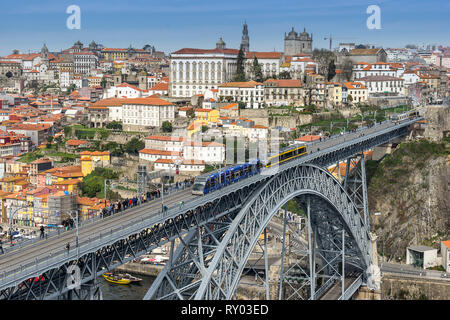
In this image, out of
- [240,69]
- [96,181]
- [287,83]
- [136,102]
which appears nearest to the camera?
[96,181]

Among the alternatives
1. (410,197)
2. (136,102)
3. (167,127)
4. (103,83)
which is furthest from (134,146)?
(103,83)

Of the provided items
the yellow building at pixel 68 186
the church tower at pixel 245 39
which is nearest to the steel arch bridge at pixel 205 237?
the yellow building at pixel 68 186

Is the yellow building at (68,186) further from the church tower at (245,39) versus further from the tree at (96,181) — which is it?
the church tower at (245,39)

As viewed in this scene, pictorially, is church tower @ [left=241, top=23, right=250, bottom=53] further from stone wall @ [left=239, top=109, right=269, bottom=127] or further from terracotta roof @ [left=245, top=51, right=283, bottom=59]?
stone wall @ [left=239, top=109, right=269, bottom=127]

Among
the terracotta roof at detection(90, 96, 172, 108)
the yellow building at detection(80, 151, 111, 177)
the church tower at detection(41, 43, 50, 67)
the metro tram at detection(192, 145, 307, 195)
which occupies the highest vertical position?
the church tower at detection(41, 43, 50, 67)

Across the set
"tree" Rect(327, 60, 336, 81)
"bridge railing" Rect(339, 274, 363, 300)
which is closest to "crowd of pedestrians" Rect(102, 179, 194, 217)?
"bridge railing" Rect(339, 274, 363, 300)

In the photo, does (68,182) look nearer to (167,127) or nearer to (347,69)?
(167,127)
